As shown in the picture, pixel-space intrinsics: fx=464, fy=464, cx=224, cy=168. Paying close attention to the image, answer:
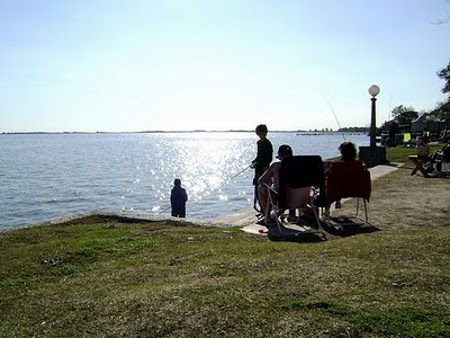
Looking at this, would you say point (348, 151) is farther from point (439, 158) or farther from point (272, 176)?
point (439, 158)

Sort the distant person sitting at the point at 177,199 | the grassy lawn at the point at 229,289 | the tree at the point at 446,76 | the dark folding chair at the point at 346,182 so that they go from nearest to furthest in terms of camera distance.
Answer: the grassy lawn at the point at 229,289 < the dark folding chair at the point at 346,182 < the distant person sitting at the point at 177,199 < the tree at the point at 446,76

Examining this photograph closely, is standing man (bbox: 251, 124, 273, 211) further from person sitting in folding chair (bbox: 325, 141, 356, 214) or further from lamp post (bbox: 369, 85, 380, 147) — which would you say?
lamp post (bbox: 369, 85, 380, 147)

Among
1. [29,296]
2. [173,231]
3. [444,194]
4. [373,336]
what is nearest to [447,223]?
[444,194]

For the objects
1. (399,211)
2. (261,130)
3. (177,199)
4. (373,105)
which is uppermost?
(373,105)

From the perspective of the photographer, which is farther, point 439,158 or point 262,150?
point 439,158

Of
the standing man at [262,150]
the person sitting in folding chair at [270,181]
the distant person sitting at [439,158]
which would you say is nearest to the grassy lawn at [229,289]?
the person sitting in folding chair at [270,181]

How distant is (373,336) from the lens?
8.67 feet

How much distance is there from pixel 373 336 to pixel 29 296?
8.92ft

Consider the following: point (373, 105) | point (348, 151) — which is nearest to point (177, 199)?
point (348, 151)

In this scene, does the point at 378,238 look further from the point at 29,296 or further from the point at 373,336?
the point at 29,296

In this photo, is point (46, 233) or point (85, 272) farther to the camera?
point (46, 233)

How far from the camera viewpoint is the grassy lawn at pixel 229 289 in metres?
2.86

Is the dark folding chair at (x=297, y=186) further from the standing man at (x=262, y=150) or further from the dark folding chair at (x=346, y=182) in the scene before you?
the standing man at (x=262, y=150)

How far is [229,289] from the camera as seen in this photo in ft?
11.3
